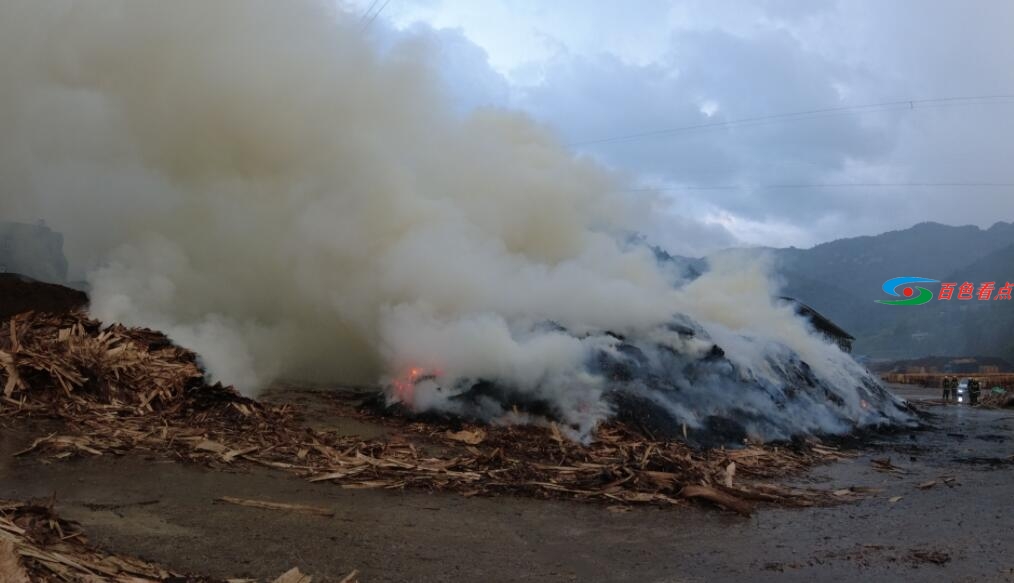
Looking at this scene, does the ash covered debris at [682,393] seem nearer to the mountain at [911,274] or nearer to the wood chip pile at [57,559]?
the wood chip pile at [57,559]

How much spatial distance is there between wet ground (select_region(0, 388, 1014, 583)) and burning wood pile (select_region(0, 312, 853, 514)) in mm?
506

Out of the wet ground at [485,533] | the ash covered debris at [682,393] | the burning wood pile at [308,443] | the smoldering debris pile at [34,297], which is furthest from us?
the smoldering debris pile at [34,297]

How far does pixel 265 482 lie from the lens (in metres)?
7.93

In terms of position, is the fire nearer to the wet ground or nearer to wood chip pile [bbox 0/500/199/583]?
the wet ground

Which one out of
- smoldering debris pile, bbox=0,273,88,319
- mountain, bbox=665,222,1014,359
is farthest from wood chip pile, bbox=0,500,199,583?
mountain, bbox=665,222,1014,359

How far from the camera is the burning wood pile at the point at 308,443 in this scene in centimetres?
859

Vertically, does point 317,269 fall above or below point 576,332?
above

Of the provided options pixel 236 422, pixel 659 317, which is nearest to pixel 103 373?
pixel 236 422

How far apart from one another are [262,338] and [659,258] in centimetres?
1317

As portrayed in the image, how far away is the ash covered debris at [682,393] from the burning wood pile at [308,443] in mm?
506

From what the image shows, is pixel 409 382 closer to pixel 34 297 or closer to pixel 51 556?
pixel 51 556

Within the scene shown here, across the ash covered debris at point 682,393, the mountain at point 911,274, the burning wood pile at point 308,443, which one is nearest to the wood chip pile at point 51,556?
the burning wood pile at point 308,443

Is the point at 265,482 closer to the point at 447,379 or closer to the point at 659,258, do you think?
the point at 447,379

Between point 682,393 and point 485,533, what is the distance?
7745 millimetres
